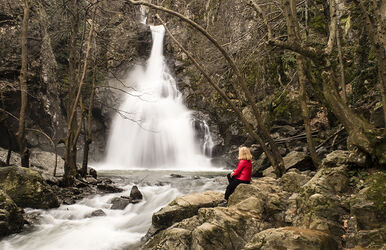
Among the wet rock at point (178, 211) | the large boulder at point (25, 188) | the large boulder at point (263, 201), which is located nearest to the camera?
the large boulder at point (263, 201)

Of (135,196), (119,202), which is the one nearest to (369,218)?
(119,202)

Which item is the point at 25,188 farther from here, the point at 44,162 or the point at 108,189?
the point at 44,162

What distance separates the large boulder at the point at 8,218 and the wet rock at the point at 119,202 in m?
2.55

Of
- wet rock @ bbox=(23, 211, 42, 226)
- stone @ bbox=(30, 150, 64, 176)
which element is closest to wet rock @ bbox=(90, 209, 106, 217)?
wet rock @ bbox=(23, 211, 42, 226)

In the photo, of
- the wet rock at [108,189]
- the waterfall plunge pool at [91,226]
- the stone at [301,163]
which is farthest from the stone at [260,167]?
the wet rock at [108,189]

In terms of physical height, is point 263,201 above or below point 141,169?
above

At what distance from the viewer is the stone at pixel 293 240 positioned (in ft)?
10.8

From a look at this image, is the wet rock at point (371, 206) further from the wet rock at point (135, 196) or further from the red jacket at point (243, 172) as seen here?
the wet rock at point (135, 196)

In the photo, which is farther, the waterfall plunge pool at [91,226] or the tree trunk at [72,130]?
the tree trunk at [72,130]

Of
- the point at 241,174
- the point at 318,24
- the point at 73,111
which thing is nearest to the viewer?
the point at 241,174

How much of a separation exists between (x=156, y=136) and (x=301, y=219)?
1864 cm

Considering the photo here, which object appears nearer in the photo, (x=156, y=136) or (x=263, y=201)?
(x=263, y=201)

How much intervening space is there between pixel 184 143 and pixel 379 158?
58.0ft

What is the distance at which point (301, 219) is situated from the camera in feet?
14.1
